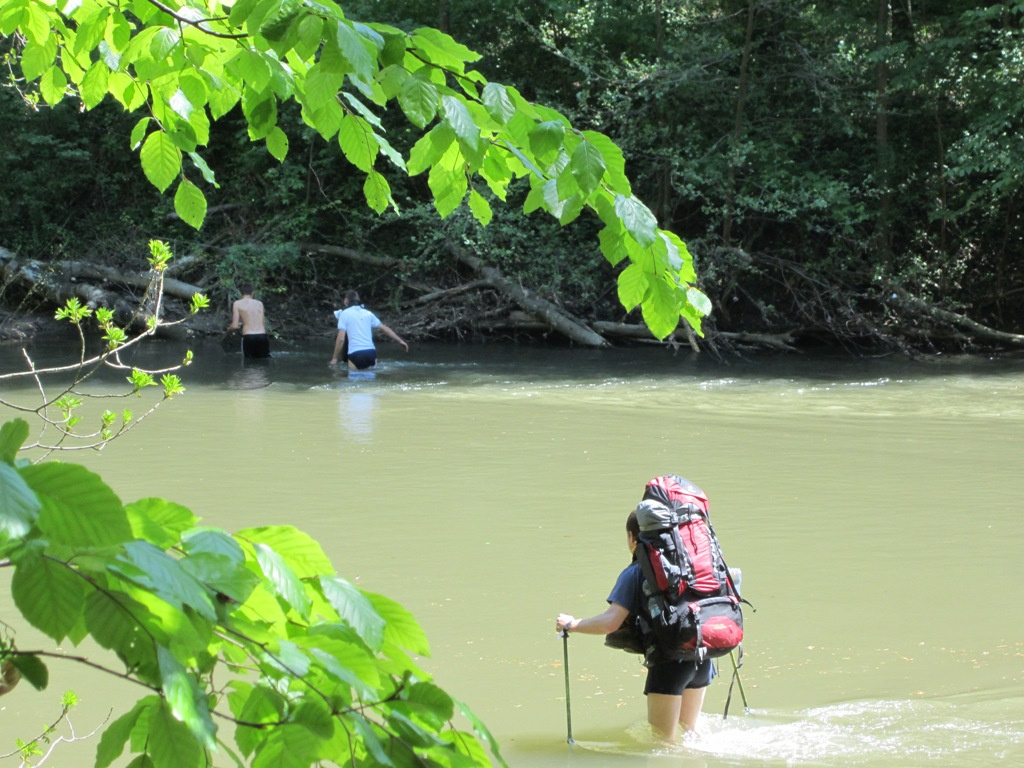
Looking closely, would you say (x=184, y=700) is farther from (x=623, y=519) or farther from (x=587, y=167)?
(x=623, y=519)

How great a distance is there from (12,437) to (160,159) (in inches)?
74.0

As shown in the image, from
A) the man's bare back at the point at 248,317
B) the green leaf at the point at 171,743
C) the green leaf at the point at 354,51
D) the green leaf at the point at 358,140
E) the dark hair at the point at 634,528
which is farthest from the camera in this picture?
the man's bare back at the point at 248,317

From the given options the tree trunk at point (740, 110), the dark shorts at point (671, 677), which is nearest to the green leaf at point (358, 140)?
the dark shorts at point (671, 677)

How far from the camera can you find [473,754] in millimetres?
1646


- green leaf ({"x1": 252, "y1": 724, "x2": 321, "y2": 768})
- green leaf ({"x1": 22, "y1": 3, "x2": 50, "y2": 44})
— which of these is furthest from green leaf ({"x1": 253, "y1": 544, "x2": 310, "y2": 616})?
green leaf ({"x1": 22, "y1": 3, "x2": 50, "y2": 44})

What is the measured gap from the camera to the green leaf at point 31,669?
1.53m

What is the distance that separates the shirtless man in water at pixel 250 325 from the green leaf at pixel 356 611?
1852 centimetres

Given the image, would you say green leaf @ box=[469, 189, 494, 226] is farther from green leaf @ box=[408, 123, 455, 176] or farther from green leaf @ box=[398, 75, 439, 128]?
green leaf @ box=[398, 75, 439, 128]

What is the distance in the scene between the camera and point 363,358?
1852cm

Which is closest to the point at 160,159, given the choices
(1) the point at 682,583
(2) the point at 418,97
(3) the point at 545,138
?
(2) the point at 418,97

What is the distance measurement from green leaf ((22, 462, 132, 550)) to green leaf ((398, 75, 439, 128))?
1.24 metres

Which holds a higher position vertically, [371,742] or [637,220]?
[637,220]

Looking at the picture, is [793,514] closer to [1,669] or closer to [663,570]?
[663,570]

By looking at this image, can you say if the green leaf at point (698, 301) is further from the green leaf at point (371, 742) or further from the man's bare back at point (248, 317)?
the man's bare back at point (248, 317)
